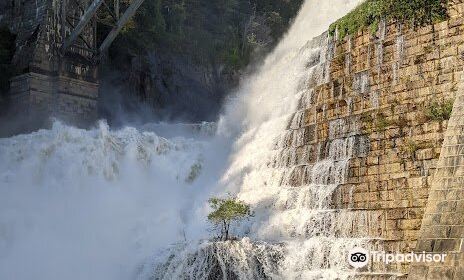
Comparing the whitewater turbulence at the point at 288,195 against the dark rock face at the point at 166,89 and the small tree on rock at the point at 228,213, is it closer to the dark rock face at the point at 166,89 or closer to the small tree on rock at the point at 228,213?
the small tree on rock at the point at 228,213

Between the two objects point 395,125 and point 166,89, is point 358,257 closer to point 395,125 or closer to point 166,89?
point 395,125

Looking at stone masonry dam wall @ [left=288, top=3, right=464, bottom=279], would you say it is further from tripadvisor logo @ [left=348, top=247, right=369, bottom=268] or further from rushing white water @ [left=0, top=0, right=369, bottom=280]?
rushing white water @ [left=0, top=0, right=369, bottom=280]

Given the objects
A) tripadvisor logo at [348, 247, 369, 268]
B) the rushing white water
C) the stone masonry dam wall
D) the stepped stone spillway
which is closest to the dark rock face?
the rushing white water

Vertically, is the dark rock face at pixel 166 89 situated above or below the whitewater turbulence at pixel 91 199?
above

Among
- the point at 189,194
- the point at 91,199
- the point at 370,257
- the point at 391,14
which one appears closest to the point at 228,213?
the point at 370,257

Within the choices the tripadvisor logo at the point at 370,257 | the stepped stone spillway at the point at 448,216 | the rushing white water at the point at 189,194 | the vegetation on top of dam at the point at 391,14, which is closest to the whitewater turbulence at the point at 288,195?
the rushing white water at the point at 189,194

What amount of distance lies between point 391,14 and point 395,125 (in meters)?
3.36

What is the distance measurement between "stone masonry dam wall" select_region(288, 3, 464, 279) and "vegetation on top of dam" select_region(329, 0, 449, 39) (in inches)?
8.4

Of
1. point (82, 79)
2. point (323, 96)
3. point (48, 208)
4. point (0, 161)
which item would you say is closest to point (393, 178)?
point (323, 96)

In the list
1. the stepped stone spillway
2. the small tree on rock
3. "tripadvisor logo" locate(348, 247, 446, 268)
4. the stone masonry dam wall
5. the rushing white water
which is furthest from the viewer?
the small tree on rock

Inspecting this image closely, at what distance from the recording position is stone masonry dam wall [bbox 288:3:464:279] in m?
13.2

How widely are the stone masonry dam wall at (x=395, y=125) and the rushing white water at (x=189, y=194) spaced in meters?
0.32

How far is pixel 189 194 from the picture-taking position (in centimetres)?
2147

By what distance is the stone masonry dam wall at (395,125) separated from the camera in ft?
43.4
